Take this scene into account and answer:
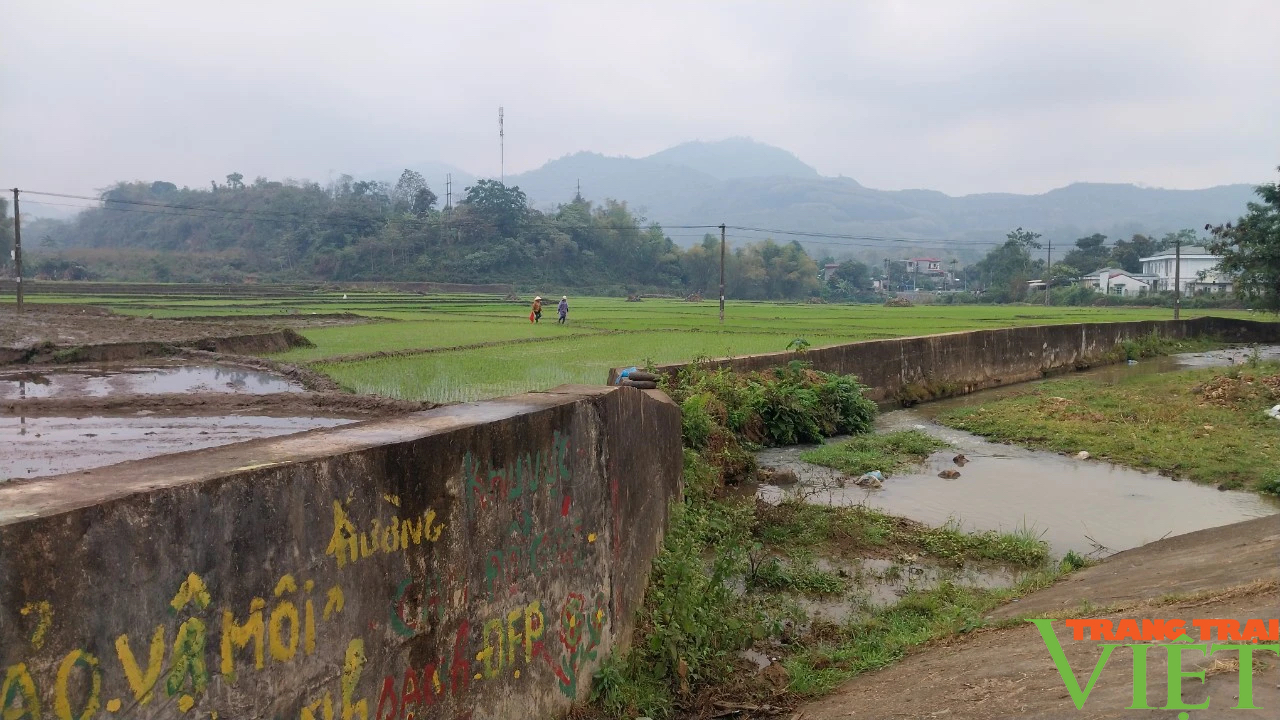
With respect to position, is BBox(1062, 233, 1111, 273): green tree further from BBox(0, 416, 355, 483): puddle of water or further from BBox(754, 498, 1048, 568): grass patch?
BBox(0, 416, 355, 483): puddle of water

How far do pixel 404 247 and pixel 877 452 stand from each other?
54.5m

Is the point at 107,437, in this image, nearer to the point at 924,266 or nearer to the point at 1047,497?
the point at 1047,497

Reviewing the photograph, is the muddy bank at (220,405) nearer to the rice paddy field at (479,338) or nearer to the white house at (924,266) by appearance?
the rice paddy field at (479,338)

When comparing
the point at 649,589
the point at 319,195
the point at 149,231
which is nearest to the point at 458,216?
the point at 319,195

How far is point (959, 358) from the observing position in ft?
62.4

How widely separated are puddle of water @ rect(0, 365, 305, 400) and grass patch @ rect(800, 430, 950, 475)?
7.60 meters

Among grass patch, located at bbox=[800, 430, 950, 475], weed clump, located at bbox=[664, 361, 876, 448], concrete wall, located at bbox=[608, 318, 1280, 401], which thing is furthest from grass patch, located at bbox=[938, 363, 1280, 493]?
weed clump, located at bbox=[664, 361, 876, 448]

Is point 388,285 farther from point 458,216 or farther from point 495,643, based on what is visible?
point 495,643

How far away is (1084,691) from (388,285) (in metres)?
56.6

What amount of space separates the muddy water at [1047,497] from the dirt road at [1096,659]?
1.90 metres

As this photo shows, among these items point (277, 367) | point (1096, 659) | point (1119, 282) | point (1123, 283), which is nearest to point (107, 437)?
point (277, 367)

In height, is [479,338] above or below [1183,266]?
below

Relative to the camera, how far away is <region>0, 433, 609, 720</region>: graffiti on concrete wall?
2.15 meters

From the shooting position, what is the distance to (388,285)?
56.6 m
